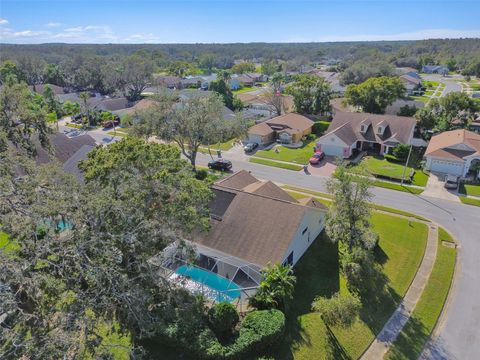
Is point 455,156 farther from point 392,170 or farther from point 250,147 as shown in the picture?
point 250,147

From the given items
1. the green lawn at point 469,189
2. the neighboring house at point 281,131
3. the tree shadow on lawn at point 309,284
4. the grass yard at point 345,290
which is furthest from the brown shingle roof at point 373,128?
the tree shadow on lawn at point 309,284

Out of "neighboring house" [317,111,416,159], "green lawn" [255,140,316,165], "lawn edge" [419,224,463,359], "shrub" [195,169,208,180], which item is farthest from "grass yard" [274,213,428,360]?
"neighboring house" [317,111,416,159]

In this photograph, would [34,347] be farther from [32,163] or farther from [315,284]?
[315,284]

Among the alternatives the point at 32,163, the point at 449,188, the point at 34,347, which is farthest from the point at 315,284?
the point at 449,188

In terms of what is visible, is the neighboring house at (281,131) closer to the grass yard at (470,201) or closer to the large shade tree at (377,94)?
the large shade tree at (377,94)

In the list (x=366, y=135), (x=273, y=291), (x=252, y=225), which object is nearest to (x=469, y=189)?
(x=366, y=135)

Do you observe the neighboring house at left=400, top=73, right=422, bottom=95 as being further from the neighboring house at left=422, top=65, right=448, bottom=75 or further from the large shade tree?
the neighboring house at left=422, top=65, right=448, bottom=75
